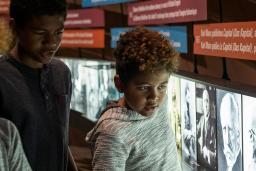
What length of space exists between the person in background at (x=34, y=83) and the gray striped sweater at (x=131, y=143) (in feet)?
0.87

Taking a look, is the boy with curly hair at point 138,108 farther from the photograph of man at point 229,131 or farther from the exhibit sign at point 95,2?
the exhibit sign at point 95,2

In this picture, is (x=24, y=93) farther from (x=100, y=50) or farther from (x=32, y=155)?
(x=100, y=50)

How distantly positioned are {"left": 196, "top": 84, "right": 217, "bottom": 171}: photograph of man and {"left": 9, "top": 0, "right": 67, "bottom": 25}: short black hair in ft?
1.77

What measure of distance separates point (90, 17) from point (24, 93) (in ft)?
9.79

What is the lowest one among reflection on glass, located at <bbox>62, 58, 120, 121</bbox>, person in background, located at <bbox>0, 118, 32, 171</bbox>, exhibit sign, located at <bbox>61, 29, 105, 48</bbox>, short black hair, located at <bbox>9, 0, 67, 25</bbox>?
reflection on glass, located at <bbox>62, 58, 120, 121</bbox>

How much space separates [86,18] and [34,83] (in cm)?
298

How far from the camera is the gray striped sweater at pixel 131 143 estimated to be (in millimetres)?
1053

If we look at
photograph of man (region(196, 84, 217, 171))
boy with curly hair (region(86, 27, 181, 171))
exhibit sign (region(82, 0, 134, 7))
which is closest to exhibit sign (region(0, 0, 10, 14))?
exhibit sign (region(82, 0, 134, 7))

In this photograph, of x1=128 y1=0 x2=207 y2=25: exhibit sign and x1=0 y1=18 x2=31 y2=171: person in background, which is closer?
x1=0 y1=18 x2=31 y2=171: person in background

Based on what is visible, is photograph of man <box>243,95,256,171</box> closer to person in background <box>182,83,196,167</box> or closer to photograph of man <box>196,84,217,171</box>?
photograph of man <box>196,84,217,171</box>

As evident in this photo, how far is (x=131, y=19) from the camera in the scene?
3.52 metres

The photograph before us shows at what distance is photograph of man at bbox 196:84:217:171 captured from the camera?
1490 millimetres

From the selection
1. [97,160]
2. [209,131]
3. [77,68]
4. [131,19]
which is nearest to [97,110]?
[77,68]

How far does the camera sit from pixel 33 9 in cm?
133
